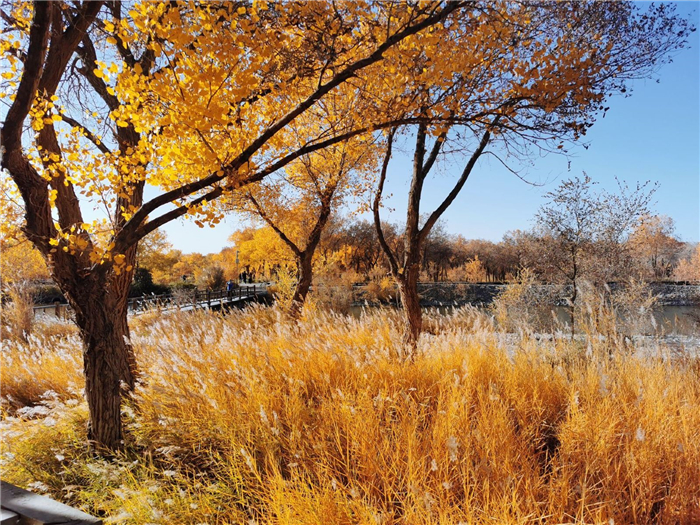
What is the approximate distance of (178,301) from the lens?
14.9m

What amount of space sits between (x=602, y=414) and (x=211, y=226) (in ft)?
9.97

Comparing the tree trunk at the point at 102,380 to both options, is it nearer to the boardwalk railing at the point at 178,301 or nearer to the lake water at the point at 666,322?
the lake water at the point at 666,322

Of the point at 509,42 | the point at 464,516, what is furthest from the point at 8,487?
the point at 509,42

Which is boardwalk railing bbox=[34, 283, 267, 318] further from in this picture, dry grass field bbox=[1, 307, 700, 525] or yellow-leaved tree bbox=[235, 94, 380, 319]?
dry grass field bbox=[1, 307, 700, 525]

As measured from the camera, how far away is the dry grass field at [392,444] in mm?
1896

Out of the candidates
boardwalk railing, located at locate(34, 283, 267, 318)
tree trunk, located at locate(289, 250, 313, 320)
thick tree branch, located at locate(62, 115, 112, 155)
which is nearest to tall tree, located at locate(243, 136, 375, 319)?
tree trunk, located at locate(289, 250, 313, 320)

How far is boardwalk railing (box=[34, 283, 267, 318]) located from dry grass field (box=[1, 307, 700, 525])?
28.0ft

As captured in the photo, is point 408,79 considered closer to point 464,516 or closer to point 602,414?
point 602,414

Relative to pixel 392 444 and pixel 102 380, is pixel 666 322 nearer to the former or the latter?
pixel 392 444

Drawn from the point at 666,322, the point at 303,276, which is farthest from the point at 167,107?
the point at 666,322

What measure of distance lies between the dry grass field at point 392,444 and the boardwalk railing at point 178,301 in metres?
8.52

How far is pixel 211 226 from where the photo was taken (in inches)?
115

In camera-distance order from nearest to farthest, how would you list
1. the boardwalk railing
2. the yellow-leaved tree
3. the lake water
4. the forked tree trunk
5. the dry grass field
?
1. the dry grass field
2. the forked tree trunk
3. the lake water
4. the yellow-leaved tree
5. the boardwalk railing

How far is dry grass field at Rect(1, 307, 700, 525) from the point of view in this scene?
190 centimetres
